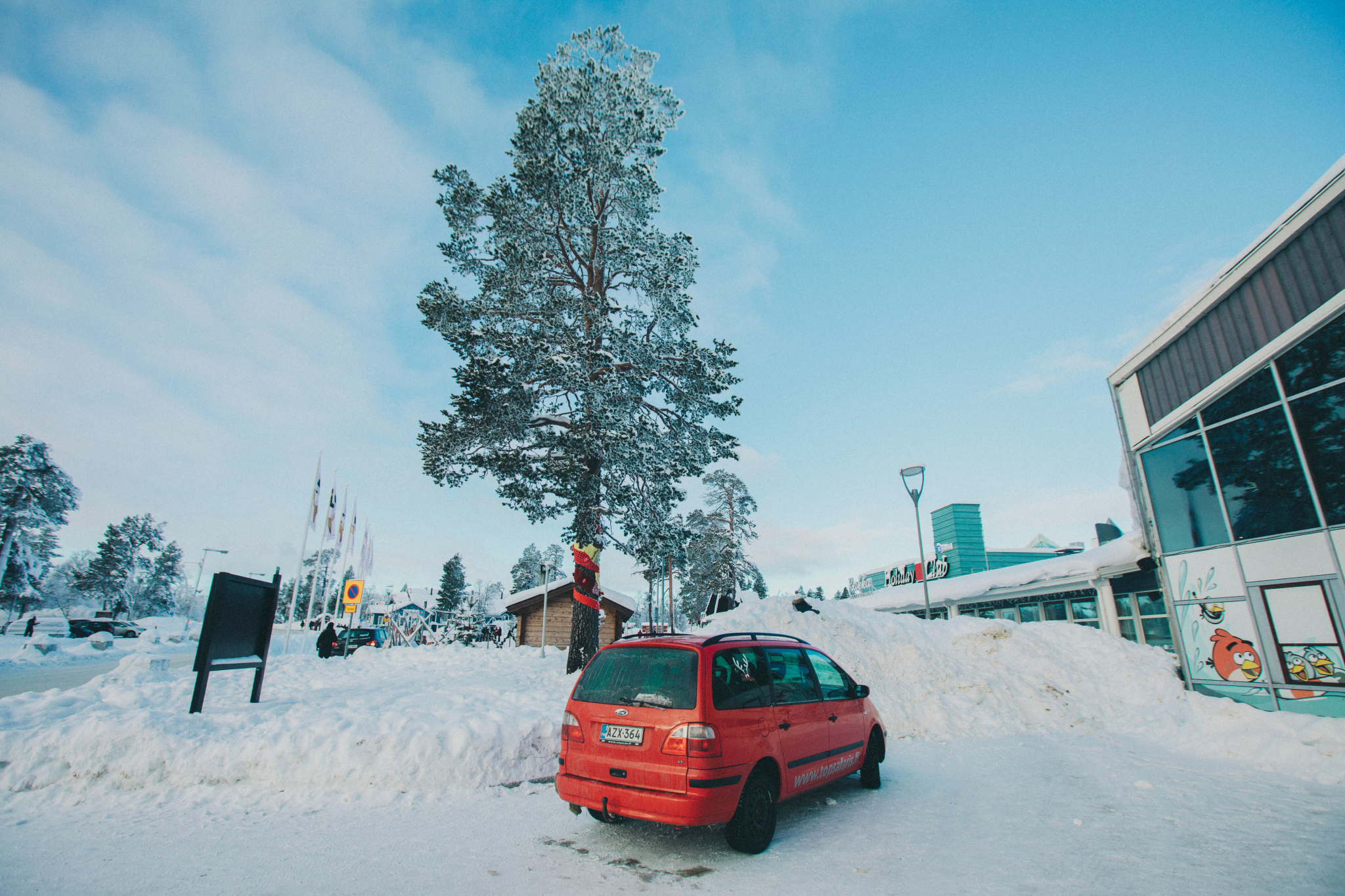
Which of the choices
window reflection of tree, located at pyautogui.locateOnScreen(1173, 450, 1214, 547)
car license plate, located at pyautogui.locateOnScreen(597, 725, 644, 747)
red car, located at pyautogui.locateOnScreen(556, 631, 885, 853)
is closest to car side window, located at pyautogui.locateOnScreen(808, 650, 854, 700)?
red car, located at pyautogui.locateOnScreen(556, 631, 885, 853)

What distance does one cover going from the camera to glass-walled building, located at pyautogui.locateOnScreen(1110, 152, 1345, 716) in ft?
29.0

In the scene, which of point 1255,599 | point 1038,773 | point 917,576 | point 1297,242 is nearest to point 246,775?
point 1038,773

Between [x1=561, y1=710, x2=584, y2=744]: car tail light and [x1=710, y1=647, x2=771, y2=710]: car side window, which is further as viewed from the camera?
[x1=561, y1=710, x2=584, y2=744]: car tail light

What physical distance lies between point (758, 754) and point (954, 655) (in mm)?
10928

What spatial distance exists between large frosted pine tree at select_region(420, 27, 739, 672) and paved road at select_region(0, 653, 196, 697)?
25.7 ft

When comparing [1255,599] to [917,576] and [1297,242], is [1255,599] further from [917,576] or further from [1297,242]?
[917,576]

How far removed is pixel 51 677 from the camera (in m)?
17.4

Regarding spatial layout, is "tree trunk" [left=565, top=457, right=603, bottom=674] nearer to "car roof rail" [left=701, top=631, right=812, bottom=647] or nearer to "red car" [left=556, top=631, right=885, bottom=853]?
"car roof rail" [left=701, top=631, right=812, bottom=647]

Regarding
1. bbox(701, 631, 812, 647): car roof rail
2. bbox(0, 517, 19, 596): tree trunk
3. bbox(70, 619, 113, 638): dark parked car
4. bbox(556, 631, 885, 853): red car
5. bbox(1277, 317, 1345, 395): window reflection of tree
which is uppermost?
bbox(0, 517, 19, 596): tree trunk

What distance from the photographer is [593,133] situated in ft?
46.2

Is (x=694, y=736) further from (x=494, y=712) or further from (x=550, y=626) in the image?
(x=550, y=626)

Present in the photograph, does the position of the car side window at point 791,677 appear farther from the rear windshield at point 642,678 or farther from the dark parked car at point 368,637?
the dark parked car at point 368,637

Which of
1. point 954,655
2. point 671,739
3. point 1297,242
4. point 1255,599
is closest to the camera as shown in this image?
point 671,739

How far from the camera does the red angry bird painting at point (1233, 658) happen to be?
985 cm
